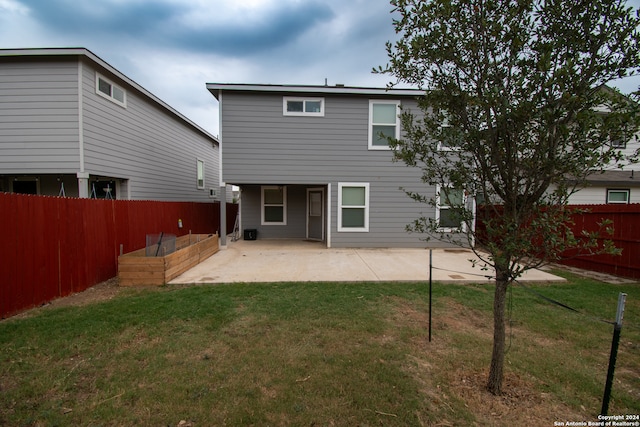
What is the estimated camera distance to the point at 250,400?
2.42 meters

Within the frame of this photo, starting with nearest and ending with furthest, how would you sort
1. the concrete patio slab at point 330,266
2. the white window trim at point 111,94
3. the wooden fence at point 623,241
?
the concrete patio slab at point 330,266
the wooden fence at point 623,241
the white window trim at point 111,94

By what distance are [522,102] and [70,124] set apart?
32.6ft

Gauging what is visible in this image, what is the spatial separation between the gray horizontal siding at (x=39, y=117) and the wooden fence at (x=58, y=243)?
2707mm

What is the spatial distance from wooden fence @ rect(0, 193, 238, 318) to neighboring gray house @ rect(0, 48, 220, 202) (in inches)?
84.9

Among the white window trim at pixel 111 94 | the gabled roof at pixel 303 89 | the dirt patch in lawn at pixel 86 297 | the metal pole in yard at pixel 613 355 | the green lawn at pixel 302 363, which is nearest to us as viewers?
the metal pole in yard at pixel 613 355

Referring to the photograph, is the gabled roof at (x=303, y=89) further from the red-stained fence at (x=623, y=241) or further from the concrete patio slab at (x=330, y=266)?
the red-stained fence at (x=623, y=241)

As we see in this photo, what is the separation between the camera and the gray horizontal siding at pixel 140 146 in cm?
846

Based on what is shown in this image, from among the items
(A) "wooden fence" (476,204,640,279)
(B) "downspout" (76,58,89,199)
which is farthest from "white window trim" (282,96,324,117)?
(A) "wooden fence" (476,204,640,279)

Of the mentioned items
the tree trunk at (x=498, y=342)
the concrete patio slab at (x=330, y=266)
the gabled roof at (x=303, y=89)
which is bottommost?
the concrete patio slab at (x=330, y=266)

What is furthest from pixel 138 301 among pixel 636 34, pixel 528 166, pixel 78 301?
pixel 636 34

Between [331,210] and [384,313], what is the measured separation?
239 inches

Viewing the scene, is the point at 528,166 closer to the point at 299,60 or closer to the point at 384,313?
the point at 384,313

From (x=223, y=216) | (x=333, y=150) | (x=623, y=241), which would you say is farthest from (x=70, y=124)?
(x=623, y=241)

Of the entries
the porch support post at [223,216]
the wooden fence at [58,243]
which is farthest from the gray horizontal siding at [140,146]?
the porch support post at [223,216]
